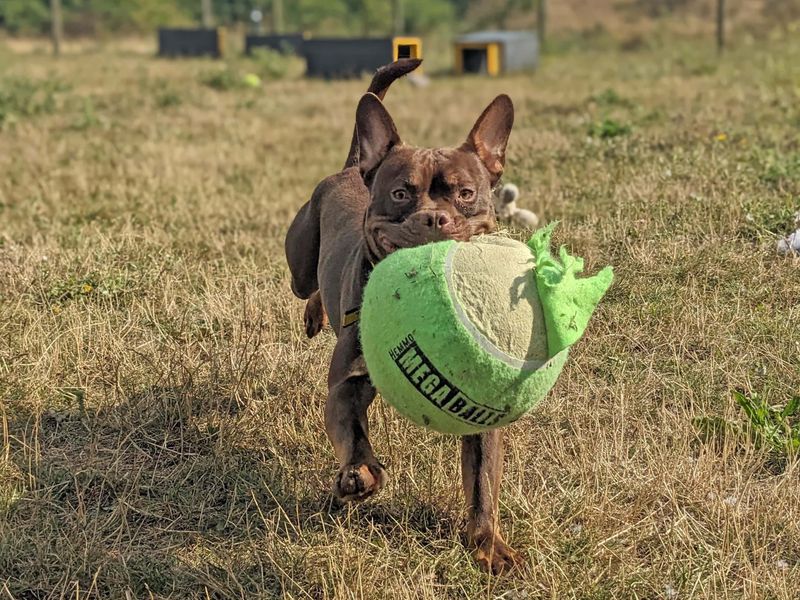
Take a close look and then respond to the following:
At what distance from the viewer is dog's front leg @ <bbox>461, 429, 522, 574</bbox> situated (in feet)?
10.7

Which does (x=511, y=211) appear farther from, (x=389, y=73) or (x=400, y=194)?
(x=400, y=194)

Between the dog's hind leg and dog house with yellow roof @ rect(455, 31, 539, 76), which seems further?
dog house with yellow roof @ rect(455, 31, 539, 76)

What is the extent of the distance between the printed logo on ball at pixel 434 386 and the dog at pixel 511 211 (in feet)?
12.8

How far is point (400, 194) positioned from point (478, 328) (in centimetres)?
87

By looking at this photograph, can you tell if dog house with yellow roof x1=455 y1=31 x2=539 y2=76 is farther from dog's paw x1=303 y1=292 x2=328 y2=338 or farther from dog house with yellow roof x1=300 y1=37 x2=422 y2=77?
dog's paw x1=303 y1=292 x2=328 y2=338

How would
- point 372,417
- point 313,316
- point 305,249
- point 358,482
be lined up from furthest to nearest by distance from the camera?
1. point 313,316
2. point 305,249
3. point 372,417
4. point 358,482

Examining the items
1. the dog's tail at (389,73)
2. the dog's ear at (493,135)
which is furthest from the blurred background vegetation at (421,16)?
the dog's ear at (493,135)

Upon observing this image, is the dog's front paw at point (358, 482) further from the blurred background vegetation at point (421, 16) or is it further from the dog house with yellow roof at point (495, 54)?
the blurred background vegetation at point (421, 16)

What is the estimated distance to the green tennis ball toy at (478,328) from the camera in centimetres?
271

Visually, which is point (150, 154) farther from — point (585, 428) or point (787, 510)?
point (787, 510)

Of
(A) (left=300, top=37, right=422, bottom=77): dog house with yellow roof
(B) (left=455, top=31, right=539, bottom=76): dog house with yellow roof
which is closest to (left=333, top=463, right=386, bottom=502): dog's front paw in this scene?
(A) (left=300, top=37, right=422, bottom=77): dog house with yellow roof

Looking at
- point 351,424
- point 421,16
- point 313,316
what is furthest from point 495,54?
point 421,16

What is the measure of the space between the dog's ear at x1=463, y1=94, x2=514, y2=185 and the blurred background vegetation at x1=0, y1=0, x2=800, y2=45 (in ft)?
Answer: 101

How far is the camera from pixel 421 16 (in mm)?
54875
